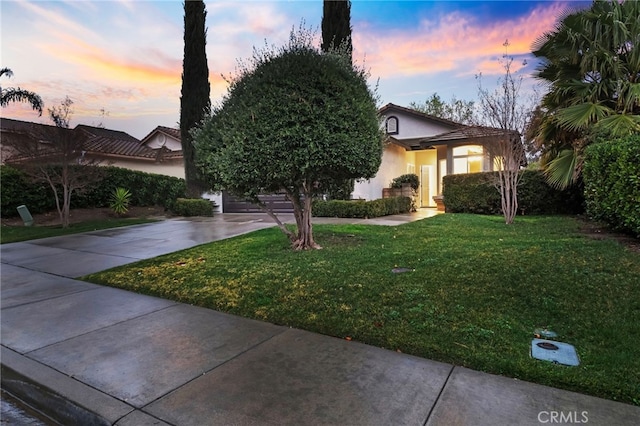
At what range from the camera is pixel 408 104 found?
40.2m

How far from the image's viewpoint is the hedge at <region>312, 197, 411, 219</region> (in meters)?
12.4

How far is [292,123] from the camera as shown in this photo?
5.43 metres

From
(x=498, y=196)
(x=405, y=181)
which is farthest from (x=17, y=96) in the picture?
(x=498, y=196)

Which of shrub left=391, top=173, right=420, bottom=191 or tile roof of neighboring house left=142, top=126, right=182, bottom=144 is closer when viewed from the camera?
shrub left=391, top=173, right=420, bottom=191

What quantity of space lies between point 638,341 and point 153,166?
22485 millimetres

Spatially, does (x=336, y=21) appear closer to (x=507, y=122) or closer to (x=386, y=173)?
(x=386, y=173)

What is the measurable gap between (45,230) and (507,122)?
14.3m

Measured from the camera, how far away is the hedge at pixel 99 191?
1274cm

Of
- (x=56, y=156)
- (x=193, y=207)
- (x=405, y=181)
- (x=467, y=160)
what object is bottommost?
(x=193, y=207)

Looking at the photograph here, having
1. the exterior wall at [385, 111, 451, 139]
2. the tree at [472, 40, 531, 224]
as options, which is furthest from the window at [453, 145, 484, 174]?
the tree at [472, 40, 531, 224]

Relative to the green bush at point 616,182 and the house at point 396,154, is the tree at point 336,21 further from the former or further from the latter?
the green bush at point 616,182

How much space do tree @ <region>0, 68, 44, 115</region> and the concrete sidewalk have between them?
56.1ft

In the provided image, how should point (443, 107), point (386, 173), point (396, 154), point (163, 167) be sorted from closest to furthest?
point (386, 173) < point (396, 154) < point (163, 167) < point (443, 107)

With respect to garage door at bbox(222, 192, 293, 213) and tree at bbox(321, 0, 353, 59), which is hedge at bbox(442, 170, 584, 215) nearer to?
garage door at bbox(222, 192, 293, 213)
